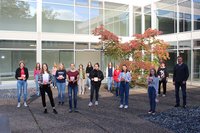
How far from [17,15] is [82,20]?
194 inches

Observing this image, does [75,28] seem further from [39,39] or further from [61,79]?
[61,79]

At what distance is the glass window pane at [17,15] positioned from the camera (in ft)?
60.7

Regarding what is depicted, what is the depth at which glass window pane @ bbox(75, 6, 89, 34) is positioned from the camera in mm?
21156

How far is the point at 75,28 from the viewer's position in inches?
827

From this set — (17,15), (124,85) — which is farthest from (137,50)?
(17,15)

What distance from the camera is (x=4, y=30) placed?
1828 cm

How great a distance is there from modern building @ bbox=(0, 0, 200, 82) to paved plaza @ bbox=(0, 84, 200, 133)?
25.4ft

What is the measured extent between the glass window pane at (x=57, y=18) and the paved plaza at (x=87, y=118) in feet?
31.0

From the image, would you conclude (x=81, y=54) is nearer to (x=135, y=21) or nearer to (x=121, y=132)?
(x=135, y=21)

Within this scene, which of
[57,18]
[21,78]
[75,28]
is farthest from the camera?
[75,28]

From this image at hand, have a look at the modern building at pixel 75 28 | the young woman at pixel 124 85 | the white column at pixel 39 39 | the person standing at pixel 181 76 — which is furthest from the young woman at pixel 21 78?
the white column at pixel 39 39

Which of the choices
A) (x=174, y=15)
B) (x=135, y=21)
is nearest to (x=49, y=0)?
(x=135, y=21)

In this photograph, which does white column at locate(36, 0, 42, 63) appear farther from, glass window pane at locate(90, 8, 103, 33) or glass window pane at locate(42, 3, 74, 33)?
glass window pane at locate(90, 8, 103, 33)

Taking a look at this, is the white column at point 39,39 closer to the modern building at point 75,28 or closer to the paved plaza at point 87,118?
the modern building at point 75,28
